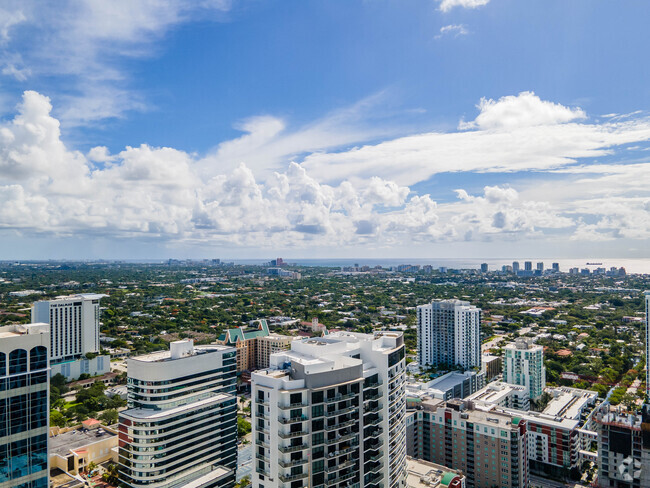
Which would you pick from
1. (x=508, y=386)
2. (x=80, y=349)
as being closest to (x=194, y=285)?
(x=80, y=349)

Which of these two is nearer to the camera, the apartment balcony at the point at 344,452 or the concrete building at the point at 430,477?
the apartment balcony at the point at 344,452

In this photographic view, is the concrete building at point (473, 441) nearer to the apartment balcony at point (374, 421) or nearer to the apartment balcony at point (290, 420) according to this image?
the apartment balcony at point (374, 421)

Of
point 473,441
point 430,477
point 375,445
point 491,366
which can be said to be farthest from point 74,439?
point 491,366

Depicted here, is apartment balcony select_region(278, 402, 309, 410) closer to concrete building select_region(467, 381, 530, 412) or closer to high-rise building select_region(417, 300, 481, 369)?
concrete building select_region(467, 381, 530, 412)

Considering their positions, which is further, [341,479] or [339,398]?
[341,479]

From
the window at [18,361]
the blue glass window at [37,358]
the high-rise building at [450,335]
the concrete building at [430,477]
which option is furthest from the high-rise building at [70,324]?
the concrete building at [430,477]

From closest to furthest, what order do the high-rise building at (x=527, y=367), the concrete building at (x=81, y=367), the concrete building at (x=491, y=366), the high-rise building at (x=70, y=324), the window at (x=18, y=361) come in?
the window at (x=18, y=361) → the high-rise building at (x=527, y=367) → the concrete building at (x=81, y=367) → the concrete building at (x=491, y=366) → the high-rise building at (x=70, y=324)

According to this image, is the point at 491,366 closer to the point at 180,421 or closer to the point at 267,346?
the point at 267,346

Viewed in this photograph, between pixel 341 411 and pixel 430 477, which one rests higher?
pixel 341 411
